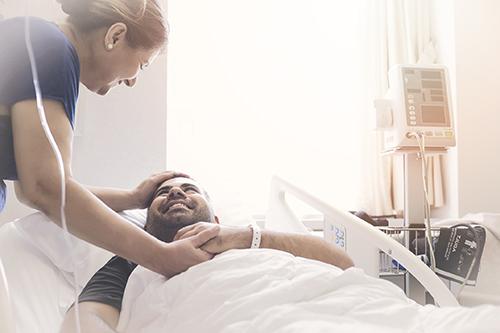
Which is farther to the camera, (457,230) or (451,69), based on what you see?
(451,69)

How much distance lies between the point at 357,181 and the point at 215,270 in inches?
56.8

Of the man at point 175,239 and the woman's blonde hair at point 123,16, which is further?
the man at point 175,239

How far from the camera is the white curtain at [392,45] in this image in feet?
7.34

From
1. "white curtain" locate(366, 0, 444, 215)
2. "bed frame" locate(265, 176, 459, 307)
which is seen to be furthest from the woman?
"white curtain" locate(366, 0, 444, 215)

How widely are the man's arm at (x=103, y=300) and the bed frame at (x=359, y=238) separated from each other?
21.2 inches

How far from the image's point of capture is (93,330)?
0.89 m

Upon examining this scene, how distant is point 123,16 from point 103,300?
589mm

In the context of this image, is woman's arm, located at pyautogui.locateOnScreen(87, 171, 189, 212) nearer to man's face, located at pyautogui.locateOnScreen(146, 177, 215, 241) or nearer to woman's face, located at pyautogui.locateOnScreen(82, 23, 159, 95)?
man's face, located at pyautogui.locateOnScreen(146, 177, 215, 241)

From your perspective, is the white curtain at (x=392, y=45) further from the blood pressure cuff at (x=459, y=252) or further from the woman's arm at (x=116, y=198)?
the woman's arm at (x=116, y=198)

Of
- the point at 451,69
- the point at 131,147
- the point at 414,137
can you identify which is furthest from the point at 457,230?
the point at 131,147

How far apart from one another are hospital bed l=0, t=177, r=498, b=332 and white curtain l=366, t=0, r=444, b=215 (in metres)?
0.85

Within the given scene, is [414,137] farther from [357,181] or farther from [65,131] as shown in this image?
[65,131]

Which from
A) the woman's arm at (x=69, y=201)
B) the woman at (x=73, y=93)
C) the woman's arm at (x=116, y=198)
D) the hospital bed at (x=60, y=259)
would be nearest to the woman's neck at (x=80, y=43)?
the woman at (x=73, y=93)

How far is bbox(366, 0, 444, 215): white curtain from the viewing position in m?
2.24
